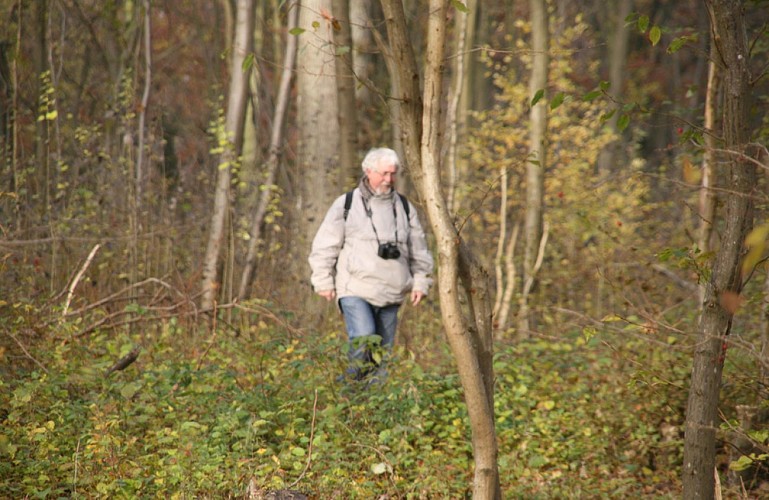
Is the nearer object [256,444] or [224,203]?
[256,444]

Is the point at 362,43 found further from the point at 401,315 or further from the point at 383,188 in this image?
the point at 383,188

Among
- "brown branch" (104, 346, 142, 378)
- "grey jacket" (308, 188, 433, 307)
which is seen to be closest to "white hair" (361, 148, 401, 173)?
"grey jacket" (308, 188, 433, 307)

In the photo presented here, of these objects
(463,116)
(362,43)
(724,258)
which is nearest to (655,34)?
(724,258)

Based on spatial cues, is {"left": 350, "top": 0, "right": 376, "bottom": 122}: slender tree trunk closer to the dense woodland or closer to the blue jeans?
the dense woodland

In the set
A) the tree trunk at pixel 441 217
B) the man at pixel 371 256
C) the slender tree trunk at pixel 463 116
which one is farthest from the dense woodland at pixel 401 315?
the man at pixel 371 256

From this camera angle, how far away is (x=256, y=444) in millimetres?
5074

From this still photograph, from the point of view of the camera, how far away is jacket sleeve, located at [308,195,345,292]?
6.52 metres

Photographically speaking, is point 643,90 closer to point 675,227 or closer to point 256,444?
point 675,227

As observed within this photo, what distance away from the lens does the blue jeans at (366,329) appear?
598cm

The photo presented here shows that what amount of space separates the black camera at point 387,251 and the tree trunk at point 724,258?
2629 mm

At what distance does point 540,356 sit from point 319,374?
214 centimetres

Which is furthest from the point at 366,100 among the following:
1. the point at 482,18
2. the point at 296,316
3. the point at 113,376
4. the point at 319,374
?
the point at 482,18

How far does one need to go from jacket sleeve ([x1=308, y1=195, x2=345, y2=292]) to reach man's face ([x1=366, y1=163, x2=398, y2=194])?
0.28 m

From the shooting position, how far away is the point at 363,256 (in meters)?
6.48
